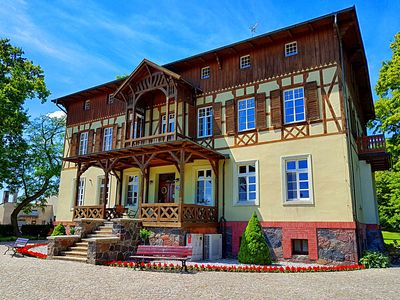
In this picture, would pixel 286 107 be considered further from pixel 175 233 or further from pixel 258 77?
pixel 175 233

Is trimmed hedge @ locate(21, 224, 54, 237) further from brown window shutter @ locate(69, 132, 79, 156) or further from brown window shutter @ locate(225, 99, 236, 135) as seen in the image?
brown window shutter @ locate(225, 99, 236, 135)

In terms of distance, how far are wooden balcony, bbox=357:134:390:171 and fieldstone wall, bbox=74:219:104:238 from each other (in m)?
12.8

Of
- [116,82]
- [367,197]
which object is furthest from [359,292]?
[116,82]

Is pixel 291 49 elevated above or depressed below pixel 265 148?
above

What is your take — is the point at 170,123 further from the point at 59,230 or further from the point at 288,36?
the point at 59,230

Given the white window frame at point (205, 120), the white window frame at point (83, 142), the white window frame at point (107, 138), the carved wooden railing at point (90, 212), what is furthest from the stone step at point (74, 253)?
the white window frame at point (83, 142)

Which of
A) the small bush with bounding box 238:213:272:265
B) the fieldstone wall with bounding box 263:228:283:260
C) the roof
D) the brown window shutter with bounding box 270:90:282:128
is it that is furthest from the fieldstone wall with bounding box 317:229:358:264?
the roof

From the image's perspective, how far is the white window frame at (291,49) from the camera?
15.3 m

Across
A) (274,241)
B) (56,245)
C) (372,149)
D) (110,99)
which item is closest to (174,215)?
(274,241)

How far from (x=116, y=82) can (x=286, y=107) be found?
34.8ft

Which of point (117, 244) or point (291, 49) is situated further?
point (291, 49)

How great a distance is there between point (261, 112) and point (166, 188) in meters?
6.66

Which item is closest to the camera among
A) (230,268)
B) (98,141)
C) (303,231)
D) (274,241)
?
(230,268)

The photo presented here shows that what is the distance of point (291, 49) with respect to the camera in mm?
15383
